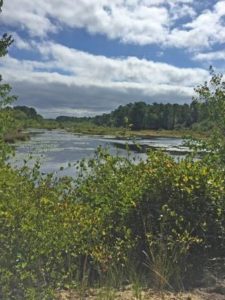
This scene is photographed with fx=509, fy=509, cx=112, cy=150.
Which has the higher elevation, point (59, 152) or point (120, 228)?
point (120, 228)

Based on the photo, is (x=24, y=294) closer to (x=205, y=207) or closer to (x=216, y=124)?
(x=205, y=207)

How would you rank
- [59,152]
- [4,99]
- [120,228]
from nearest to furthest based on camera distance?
[120,228] < [4,99] < [59,152]

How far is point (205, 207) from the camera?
585cm

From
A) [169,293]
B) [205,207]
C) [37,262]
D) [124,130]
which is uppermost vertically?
[124,130]

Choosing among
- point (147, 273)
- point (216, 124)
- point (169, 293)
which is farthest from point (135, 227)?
point (216, 124)

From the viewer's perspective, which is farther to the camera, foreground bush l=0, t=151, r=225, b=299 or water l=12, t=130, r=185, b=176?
water l=12, t=130, r=185, b=176

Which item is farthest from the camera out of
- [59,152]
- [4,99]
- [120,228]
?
[59,152]

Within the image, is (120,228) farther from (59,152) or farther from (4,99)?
(59,152)

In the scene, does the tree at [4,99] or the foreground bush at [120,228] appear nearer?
the foreground bush at [120,228]

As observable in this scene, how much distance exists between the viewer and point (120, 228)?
5.77 meters

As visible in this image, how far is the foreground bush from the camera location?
493 centimetres

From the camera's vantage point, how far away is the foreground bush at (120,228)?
4.93 meters

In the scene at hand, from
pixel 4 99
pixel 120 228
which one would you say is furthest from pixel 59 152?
pixel 120 228

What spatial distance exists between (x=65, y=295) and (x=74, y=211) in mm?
1115
